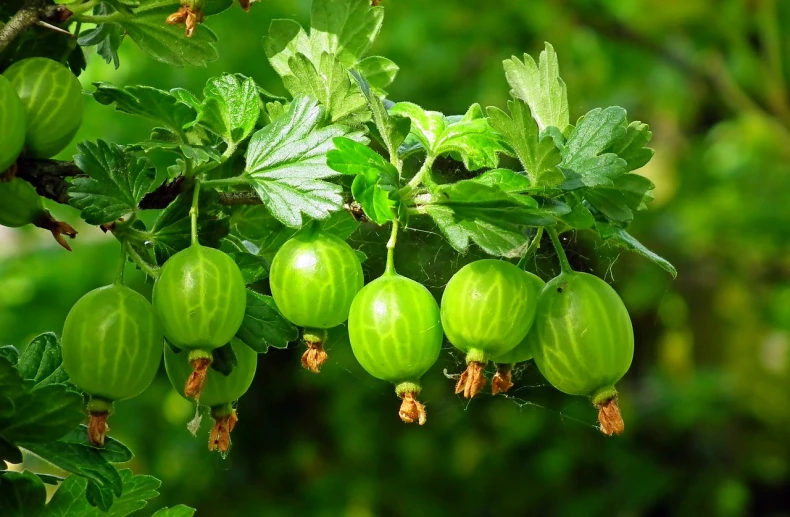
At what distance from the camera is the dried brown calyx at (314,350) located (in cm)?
67

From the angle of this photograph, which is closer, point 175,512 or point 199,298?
point 199,298

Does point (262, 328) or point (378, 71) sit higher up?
point (378, 71)

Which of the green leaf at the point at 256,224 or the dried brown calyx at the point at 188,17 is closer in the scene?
the dried brown calyx at the point at 188,17

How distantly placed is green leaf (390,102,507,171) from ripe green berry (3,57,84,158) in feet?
0.77

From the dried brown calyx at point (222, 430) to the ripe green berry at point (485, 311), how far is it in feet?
0.60

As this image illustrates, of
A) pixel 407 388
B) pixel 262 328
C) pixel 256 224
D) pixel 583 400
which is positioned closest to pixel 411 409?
pixel 407 388

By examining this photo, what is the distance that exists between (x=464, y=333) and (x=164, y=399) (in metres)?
2.77

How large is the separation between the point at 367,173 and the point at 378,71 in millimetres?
181

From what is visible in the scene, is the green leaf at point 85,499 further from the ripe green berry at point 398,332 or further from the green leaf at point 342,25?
the green leaf at point 342,25

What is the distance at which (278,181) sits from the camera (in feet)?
2.17

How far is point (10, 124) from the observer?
604 mm

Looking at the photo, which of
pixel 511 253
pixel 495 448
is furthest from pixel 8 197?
pixel 495 448

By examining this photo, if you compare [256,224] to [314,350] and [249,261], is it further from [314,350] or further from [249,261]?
[314,350]

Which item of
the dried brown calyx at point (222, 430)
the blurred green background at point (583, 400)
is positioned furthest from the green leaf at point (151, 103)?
the blurred green background at point (583, 400)
